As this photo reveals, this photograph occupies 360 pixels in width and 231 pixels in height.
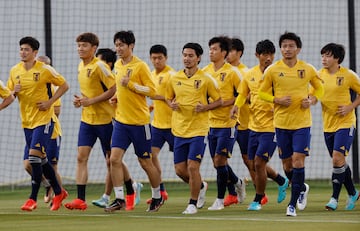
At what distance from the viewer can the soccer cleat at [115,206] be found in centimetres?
1507

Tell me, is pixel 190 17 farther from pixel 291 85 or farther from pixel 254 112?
pixel 291 85

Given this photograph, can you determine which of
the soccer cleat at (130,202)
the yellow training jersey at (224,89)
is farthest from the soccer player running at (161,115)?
the soccer cleat at (130,202)

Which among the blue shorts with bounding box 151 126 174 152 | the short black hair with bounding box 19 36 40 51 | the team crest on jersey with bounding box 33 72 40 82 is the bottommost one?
the blue shorts with bounding box 151 126 174 152

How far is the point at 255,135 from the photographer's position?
16.2m

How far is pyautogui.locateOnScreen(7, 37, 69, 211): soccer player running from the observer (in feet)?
51.2

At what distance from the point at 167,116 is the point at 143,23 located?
5.44 meters

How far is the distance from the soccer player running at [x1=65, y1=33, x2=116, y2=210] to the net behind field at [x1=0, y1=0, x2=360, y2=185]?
6532mm

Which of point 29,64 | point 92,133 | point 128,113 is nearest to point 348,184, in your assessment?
point 128,113

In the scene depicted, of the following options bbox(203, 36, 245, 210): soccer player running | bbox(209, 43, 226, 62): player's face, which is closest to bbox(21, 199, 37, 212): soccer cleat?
bbox(203, 36, 245, 210): soccer player running

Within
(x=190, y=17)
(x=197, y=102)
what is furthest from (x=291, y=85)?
(x=190, y=17)

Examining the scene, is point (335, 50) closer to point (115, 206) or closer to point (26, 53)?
point (115, 206)

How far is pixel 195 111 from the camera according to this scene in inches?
585

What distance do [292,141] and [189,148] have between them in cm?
134

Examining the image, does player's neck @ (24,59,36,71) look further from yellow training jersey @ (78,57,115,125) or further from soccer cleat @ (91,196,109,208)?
soccer cleat @ (91,196,109,208)
